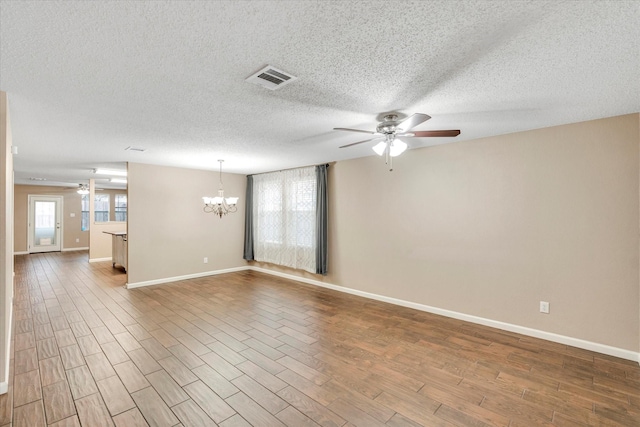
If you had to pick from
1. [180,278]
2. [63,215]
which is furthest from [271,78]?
[63,215]

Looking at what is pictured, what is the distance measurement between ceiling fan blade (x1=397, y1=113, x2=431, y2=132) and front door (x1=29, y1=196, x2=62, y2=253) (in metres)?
13.0

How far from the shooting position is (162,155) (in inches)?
192

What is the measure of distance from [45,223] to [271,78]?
12571 millimetres

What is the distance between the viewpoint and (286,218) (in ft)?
20.7

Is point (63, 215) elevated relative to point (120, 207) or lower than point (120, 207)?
lower

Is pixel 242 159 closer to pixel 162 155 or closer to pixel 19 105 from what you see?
pixel 162 155

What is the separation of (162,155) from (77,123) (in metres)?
1.75

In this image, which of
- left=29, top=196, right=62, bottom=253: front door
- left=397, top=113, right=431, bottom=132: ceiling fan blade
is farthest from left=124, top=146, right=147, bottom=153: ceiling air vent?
left=29, top=196, right=62, bottom=253: front door

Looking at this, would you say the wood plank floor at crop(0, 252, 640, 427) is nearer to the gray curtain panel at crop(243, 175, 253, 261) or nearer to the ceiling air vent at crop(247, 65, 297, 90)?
the ceiling air vent at crop(247, 65, 297, 90)

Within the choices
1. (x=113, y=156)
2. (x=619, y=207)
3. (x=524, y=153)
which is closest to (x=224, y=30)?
(x=524, y=153)

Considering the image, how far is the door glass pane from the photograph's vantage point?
10086 mm

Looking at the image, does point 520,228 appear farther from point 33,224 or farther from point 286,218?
point 33,224

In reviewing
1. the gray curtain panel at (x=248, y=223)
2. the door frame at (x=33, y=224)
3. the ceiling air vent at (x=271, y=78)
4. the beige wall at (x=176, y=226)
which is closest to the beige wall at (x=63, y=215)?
the door frame at (x=33, y=224)

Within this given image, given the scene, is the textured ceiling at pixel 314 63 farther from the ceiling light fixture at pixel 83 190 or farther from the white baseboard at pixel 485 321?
the ceiling light fixture at pixel 83 190
